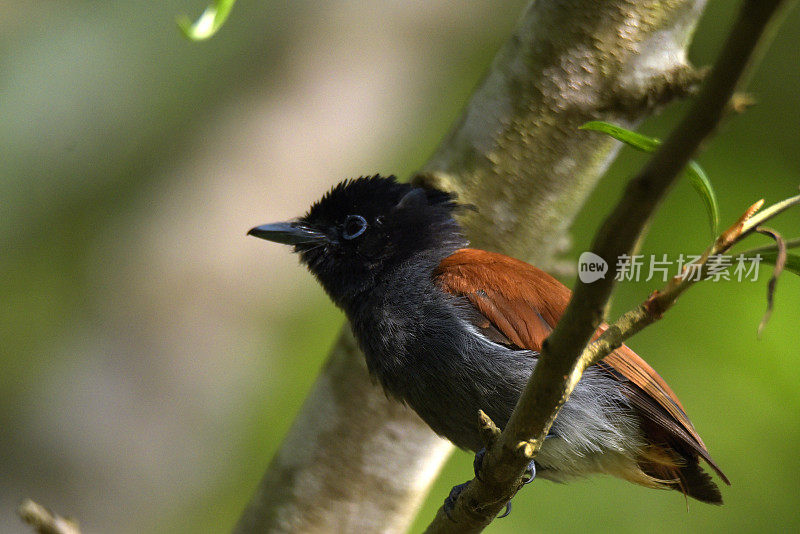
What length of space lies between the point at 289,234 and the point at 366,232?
0.99 feet

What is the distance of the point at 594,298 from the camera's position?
1.37 m

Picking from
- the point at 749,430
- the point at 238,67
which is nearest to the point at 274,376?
the point at 238,67

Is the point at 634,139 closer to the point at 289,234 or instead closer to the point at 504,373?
the point at 504,373

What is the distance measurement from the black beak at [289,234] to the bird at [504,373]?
0.37m

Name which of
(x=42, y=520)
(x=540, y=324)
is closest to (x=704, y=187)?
(x=540, y=324)

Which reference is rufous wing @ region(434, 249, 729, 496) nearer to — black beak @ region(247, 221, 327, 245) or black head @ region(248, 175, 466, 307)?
black head @ region(248, 175, 466, 307)

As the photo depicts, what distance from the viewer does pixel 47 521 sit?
247 centimetres

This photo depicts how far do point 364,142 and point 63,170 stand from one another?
2.42m

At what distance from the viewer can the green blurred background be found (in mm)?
4832

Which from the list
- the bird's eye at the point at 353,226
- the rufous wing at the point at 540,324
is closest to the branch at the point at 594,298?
the rufous wing at the point at 540,324

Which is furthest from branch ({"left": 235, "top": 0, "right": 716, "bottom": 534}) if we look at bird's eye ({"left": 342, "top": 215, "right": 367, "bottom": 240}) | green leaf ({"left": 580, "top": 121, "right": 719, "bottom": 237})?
green leaf ({"left": 580, "top": 121, "right": 719, "bottom": 237})

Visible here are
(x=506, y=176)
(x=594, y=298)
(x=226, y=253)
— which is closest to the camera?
(x=594, y=298)

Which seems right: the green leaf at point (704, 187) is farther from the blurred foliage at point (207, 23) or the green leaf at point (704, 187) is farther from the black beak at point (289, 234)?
the black beak at point (289, 234)

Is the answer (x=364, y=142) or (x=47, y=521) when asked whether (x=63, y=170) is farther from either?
(x=47, y=521)
